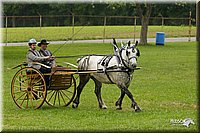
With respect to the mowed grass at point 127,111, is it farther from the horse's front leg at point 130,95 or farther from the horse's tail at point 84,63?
the horse's tail at point 84,63

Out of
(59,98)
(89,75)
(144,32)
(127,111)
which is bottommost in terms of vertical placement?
(127,111)

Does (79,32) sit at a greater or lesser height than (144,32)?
greater

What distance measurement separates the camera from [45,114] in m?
11.0

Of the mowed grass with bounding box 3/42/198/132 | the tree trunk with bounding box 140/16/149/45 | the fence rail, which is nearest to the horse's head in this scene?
the mowed grass with bounding box 3/42/198/132

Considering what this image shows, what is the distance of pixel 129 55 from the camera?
11336 millimetres

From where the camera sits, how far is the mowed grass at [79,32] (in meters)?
39.8

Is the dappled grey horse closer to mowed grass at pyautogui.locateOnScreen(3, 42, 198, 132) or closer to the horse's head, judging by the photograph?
the horse's head

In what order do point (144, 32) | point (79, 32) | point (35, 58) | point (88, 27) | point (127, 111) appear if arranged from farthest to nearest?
1. point (88, 27)
2. point (79, 32)
3. point (144, 32)
4. point (35, 58)
5. point (127, 111)

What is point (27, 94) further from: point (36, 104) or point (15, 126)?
point (15, 126)

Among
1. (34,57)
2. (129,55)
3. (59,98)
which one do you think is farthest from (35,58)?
(129,55)

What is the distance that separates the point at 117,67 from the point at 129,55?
1.35ft

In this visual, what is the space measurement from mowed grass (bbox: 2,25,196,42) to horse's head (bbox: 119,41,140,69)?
2645 cm

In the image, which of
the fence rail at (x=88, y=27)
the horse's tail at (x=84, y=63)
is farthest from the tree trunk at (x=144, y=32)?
the horse's tail at (x=84, y=63)

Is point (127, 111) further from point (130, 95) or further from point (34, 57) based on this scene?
point (34, 57)
